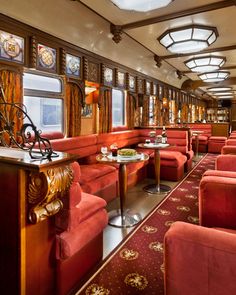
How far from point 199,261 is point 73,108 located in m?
3.84

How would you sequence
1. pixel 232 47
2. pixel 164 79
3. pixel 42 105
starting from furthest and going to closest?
pixel 164 79 → pixel 232 47 → pixel 42 105

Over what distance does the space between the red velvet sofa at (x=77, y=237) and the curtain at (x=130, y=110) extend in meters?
4.60

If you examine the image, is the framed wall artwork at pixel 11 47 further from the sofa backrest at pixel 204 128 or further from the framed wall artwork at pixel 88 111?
the sofa backrest at pixel 204 128

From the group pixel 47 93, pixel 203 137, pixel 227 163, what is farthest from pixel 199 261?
pixel 203 137

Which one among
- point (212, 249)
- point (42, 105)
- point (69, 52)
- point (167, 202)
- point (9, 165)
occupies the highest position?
point (69, 52)

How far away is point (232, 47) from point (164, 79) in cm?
274

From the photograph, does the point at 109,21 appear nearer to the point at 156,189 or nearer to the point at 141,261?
the point at 156,189

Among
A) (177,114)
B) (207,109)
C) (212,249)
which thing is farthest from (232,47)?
(207,109)

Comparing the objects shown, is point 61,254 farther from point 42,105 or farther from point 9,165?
point 42,105

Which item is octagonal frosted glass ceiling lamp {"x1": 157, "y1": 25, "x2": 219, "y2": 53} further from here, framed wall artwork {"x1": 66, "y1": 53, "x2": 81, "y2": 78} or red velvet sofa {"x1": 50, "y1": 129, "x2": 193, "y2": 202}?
framed wall artwork {"x1": 66, "y1": 53, "x2": 81, "y2": 78}

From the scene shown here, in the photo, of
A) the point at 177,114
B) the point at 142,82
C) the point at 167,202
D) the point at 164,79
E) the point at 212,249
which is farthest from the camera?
the point at 177,114

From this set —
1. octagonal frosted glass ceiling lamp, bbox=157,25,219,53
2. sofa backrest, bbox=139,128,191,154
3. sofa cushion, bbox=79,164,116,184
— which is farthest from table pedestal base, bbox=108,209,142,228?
octagonal frosted glass ceiling lamp, bbox=157,25,219,53

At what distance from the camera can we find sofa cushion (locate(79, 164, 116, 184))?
3420 mm

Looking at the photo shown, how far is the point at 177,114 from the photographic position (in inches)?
430
